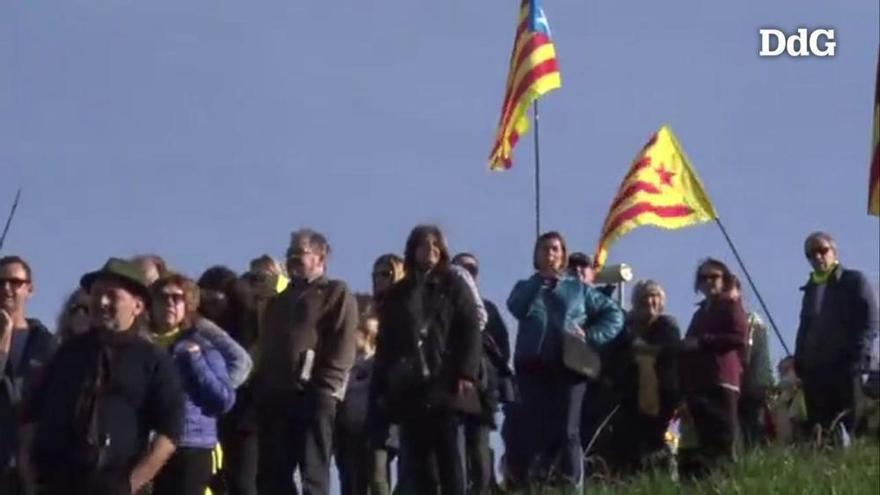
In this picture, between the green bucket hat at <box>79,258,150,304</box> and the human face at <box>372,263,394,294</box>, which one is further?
the human face at <box>372,263,394,294</box>

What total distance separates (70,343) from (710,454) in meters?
3.87

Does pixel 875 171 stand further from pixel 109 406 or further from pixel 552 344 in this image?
pixel 109 406

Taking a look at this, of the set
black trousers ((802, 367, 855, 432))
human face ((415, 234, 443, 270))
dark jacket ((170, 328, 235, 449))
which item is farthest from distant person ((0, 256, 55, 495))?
black trousers ((802, 367, 855, 432))

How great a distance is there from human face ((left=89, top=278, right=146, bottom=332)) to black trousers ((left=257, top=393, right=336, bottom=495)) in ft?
8.09

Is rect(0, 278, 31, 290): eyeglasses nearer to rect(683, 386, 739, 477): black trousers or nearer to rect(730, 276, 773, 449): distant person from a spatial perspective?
rect(683, 386, 739, 477): black trousers

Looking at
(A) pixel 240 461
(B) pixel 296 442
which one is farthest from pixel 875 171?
(A) pixel 240 461

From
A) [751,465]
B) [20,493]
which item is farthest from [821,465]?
[20,493]

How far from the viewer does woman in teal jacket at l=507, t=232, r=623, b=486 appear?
1254cm

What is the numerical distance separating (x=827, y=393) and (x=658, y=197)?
423cm

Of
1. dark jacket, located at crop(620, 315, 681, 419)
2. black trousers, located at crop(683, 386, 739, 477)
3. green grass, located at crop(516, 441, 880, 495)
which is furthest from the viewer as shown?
dark jacket, located at crop(620, 315, 681, 419)

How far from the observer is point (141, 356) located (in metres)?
9.92

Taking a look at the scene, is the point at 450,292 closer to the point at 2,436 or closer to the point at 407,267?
the point at 407,267

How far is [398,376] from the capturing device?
1214 centimetres

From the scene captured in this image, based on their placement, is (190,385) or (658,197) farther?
(658,197)
